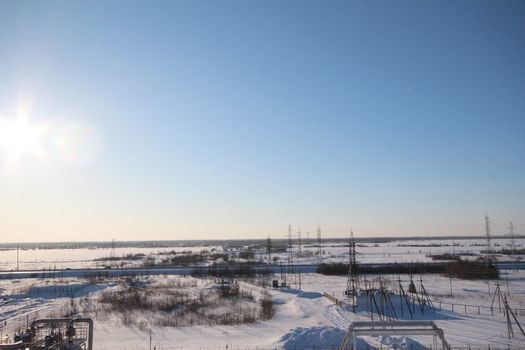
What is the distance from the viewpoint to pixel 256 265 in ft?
263

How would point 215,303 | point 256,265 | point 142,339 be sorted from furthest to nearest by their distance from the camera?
point 256,265 < point 215,303 < point 142,339

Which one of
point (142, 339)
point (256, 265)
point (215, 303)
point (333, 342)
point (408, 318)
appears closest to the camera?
point (333, 342)

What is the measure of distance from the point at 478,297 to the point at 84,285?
4684 centimetres

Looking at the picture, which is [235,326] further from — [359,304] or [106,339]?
[359,304]

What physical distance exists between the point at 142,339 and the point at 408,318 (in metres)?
20.2

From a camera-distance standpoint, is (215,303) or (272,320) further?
(215,303)

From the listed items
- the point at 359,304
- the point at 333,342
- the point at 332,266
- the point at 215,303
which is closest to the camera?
the point at 333,342

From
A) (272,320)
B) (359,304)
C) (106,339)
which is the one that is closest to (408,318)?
(359,304)

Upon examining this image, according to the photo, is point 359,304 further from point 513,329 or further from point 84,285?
point 84,285

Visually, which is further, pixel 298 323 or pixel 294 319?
pixel 294 319

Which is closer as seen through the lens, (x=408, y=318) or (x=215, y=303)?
(x=408, y=318)

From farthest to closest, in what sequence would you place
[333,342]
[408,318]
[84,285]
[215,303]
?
[84,285] < [215,303] < [408,318] < [333,342]

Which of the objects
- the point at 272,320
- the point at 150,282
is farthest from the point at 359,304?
the point at 150,282

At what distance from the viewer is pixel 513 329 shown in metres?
27.2
